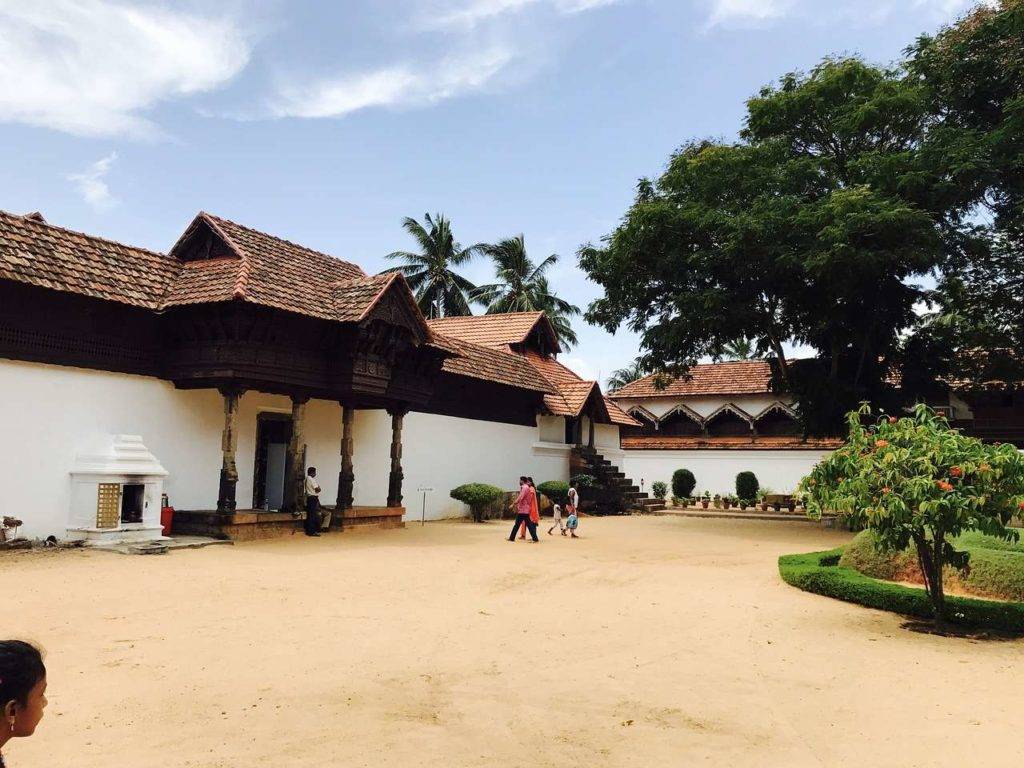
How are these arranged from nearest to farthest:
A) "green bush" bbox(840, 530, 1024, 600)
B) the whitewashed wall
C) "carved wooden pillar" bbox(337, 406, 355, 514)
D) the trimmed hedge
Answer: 1. the trimmed hedge
2. "green bush" bbox(840, 530, 1024, 600)
3. the whitewashed wall
4. "carved wooden pillar" bbox(337, 406, 355, 514)

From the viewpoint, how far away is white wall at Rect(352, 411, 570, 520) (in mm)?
20594

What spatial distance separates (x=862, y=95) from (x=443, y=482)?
14.9 metres

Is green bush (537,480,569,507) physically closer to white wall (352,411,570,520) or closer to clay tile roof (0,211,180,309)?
white wall (352,411,570,520)

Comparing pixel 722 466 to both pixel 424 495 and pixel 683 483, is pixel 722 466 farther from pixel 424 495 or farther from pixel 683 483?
pixel 424 495

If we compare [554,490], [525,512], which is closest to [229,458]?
[525,512]

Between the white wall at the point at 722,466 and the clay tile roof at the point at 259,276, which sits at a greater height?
the clay tile roof at the point at 259,276

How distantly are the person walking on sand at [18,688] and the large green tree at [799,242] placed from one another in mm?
17389

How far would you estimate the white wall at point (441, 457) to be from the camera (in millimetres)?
20594

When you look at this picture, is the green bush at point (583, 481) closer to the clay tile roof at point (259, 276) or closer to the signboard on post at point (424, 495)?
the signboard on post at point (424, 495)

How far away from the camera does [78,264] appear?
13.8 meters

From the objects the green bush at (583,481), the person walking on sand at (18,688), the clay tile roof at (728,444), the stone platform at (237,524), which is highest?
the clay tile roof at (728,444)

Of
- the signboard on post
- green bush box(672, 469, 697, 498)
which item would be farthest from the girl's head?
green bush box(672, 469, 697, 498)

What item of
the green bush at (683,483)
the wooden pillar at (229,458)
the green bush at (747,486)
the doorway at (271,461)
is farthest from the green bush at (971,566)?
the green bush at (683,483)

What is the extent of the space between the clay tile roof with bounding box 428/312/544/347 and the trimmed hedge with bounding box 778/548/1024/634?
17.3 m
